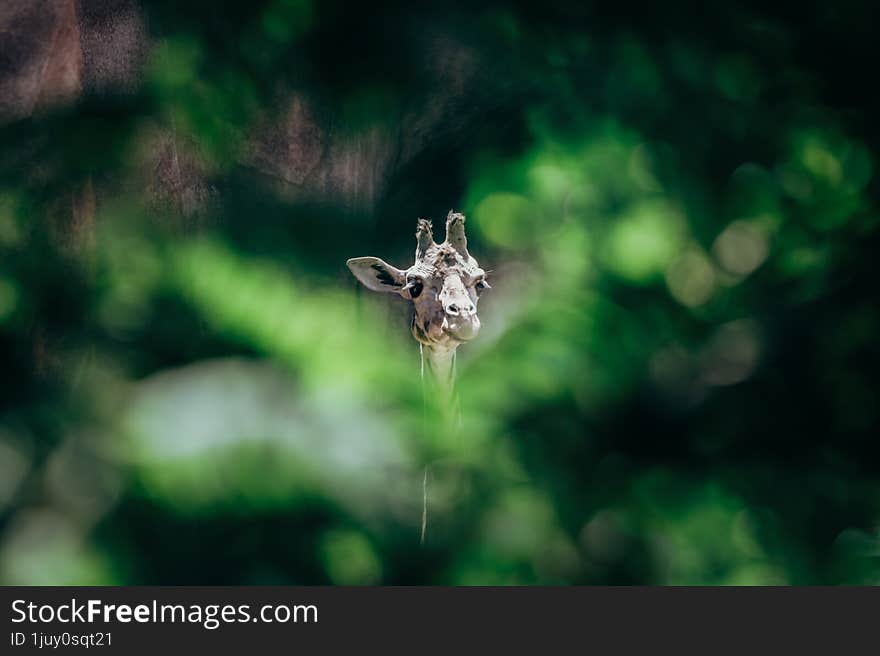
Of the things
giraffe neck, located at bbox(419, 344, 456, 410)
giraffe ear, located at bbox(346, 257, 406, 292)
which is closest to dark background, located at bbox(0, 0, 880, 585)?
giraffe ear, located at bbox(346, 257, 406, 292)

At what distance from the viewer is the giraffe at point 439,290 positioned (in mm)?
2148

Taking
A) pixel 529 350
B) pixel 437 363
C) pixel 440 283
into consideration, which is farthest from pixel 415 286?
pixel 529 350

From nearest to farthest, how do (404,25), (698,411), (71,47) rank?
(698,411)
(71,47)
(404,25)

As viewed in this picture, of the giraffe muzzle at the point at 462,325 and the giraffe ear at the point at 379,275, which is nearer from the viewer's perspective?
the giraffe muzzle at the point at 462,325

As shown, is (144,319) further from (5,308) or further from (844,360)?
(844,360)

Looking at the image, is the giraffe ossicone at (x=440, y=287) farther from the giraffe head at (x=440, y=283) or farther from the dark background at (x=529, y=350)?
the dark background at (x=529, y=350)

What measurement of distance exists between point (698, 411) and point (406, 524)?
41cm

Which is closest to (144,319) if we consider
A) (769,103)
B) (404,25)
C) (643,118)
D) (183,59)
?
(183,59)

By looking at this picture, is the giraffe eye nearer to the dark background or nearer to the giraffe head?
the giraffe head

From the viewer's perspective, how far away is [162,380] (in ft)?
2.53

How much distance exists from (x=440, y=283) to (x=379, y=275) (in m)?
0.19

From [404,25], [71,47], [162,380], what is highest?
[404,25]

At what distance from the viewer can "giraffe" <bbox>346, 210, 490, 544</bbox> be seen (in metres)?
2.15

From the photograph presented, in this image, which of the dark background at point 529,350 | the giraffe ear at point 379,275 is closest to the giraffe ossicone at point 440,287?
the giraffe ear at point 379,275
